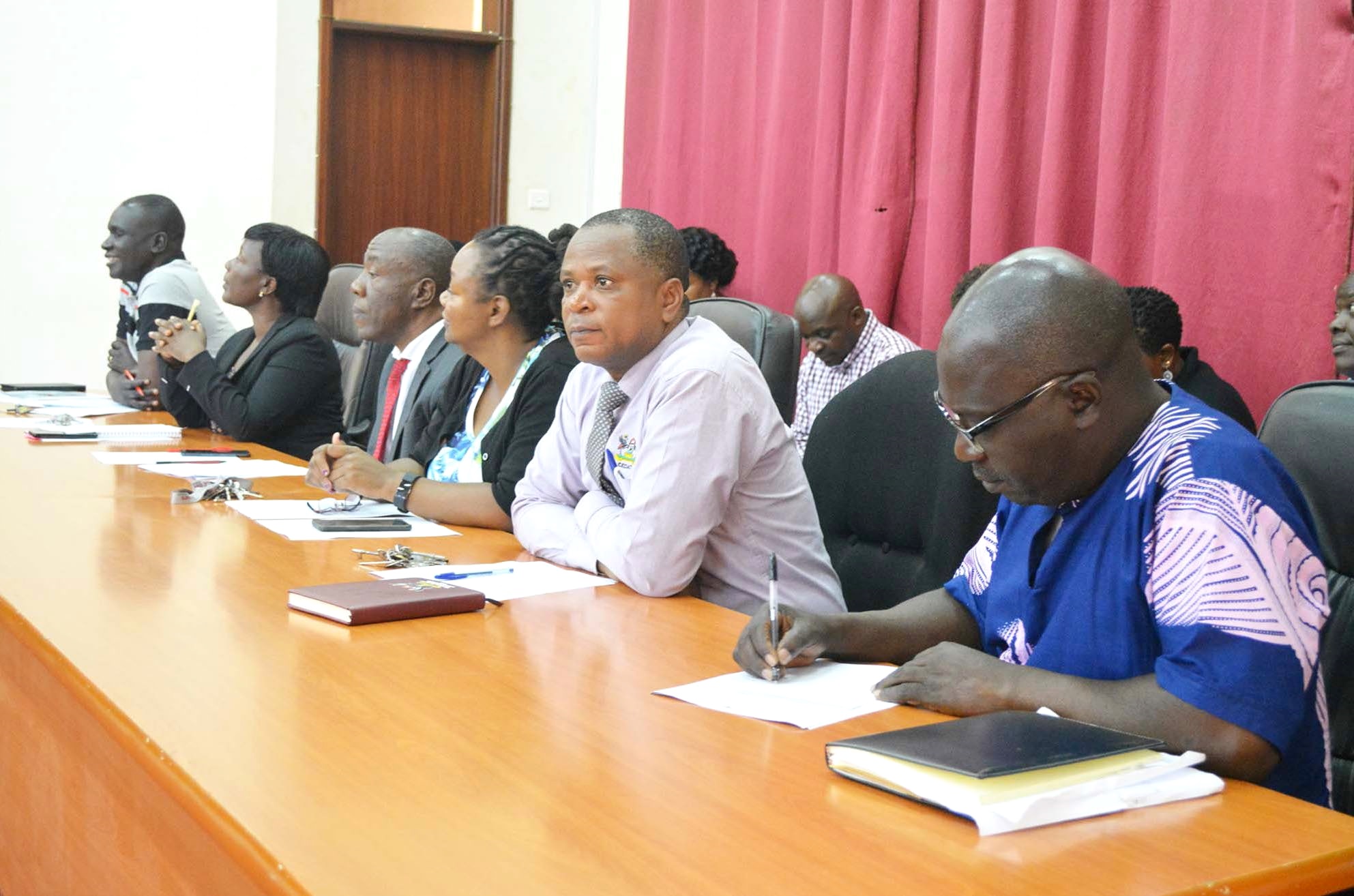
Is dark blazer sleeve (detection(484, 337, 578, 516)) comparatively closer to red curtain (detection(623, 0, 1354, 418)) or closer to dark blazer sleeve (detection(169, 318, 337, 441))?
dark blazer sleeve (detection(169, 318, 337, 441))

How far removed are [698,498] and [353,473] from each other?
98 centimetres

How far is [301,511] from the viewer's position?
8.74 ft

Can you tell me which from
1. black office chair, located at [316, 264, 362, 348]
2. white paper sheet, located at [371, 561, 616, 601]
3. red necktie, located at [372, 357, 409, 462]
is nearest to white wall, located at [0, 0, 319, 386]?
black office chair, located at [316, 264, 362, 348]

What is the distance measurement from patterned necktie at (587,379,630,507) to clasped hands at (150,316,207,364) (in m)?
2.11

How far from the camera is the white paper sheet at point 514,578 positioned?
202cm

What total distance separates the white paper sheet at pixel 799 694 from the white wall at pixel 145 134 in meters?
5.08

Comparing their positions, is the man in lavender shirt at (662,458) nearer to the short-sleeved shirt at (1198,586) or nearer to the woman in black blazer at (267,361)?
the short-sleeved shirt at (1198,586)

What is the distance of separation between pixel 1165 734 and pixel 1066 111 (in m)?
2.81

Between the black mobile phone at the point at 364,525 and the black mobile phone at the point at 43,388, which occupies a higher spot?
the black mobile phone at the point at 364,525

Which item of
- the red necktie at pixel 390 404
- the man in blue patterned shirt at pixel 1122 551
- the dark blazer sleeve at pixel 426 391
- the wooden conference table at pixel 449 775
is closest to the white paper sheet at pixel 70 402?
the red necktie at pixel 390 404

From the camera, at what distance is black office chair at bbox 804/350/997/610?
203cm

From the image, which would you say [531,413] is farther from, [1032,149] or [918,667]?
[1032,149]

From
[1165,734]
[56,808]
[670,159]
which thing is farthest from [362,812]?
[670,159]

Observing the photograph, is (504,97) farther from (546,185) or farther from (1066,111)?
(1066,111)
